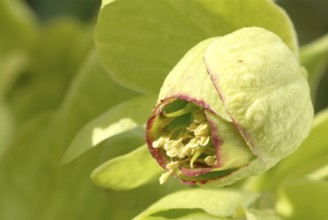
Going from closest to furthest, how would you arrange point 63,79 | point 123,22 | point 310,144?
A: 1. point 123,22
2. point 310,144
3. point 63,79

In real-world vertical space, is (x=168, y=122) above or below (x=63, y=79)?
above

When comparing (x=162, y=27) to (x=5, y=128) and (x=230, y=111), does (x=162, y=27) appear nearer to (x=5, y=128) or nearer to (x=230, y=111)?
(x=230, y=111)

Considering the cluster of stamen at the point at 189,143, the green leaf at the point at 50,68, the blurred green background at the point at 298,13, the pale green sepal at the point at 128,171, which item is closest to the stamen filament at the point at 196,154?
the cluster of stamen at the point at 189,143

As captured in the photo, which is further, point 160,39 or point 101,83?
point 101,83

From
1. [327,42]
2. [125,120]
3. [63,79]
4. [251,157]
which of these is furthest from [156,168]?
[63,79]

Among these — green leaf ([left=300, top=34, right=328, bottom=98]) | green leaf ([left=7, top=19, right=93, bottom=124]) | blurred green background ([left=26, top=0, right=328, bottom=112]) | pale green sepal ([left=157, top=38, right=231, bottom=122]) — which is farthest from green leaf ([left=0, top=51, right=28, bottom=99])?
pale green sepal ([left=157, top=38, right=231, bottom=122])

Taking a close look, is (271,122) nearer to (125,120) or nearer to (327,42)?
(125,120)

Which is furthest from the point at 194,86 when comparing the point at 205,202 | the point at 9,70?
the point at 9,70
